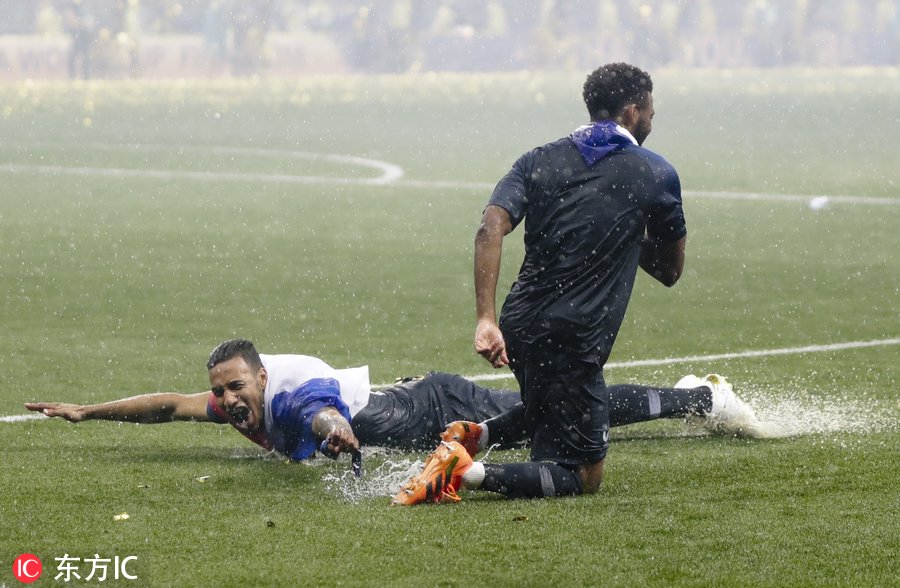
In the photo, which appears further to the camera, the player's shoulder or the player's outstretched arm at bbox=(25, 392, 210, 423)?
the player's outstretched arm at bbox=(25, 392, 210, 423)

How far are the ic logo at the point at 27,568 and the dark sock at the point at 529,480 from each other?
1.71 meters

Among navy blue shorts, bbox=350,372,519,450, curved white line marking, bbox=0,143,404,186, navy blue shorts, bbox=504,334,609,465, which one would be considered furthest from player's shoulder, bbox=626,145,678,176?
curved white line marking, bbox=0,143,404,186

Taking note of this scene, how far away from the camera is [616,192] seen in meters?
6.09

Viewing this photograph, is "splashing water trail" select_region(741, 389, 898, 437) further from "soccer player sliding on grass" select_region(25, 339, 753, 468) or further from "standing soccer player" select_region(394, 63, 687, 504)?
"standing soccer player" select_region(394, 63, 687, 504)

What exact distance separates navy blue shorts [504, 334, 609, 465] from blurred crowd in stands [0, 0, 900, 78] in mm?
48963

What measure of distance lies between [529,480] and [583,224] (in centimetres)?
101

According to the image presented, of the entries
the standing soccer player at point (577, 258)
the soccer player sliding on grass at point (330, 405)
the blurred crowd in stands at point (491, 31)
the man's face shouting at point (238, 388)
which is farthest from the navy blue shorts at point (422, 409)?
the blurred crowd in stands at point (491, 31)

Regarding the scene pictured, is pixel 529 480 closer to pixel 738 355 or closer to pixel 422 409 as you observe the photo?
pixel 422 409

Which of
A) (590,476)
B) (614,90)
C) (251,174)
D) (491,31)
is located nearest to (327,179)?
(251,174)

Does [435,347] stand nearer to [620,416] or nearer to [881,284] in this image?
[620,416]

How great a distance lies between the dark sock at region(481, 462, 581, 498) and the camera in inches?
232

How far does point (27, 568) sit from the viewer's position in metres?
4.90

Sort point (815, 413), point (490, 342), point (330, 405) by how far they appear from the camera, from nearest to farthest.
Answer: point (490, 342), point (330, 405), point (815, 413)

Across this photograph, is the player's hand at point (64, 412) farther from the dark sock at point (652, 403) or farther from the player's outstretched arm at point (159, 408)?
the dark sock at point (652, 403)
